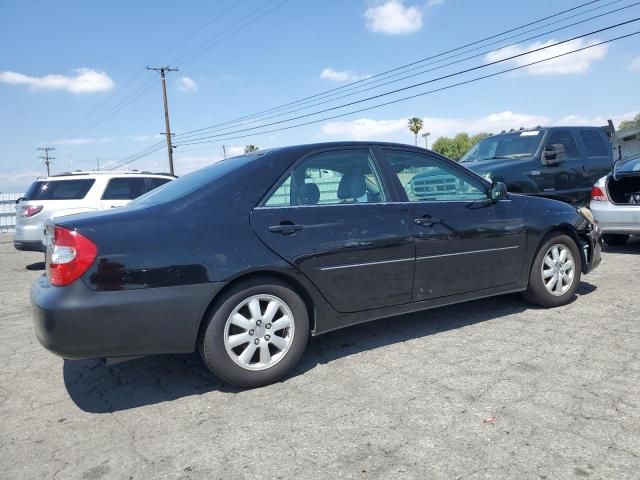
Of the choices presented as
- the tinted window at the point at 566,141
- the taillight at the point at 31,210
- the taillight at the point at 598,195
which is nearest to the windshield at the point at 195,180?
the taillight at the point at 598,195

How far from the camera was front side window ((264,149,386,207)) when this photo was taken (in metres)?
3.48

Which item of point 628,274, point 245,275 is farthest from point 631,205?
point 245,275

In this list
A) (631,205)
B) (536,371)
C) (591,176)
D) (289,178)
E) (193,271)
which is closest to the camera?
(193,271)

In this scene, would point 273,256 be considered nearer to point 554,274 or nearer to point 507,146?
point 554,274

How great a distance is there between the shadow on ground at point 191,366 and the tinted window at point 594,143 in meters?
5.89

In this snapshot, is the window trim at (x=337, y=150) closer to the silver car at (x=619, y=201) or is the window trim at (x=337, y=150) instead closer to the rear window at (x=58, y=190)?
the silver car at (x=619, y=201)

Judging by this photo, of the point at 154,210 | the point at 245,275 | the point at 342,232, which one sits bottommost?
the point at 245,275

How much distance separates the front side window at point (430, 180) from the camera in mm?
4004

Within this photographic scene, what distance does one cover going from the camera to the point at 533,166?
331 inches

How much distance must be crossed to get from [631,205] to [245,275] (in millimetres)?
6063

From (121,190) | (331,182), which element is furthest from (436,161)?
(121,190)

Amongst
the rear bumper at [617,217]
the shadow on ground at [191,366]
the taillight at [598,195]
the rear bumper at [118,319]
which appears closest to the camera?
the rear bumper at [118,319]

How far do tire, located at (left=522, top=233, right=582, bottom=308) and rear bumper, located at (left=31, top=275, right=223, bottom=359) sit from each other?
9.76ft

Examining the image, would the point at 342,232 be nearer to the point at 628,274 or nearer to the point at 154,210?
the point at 154,210
